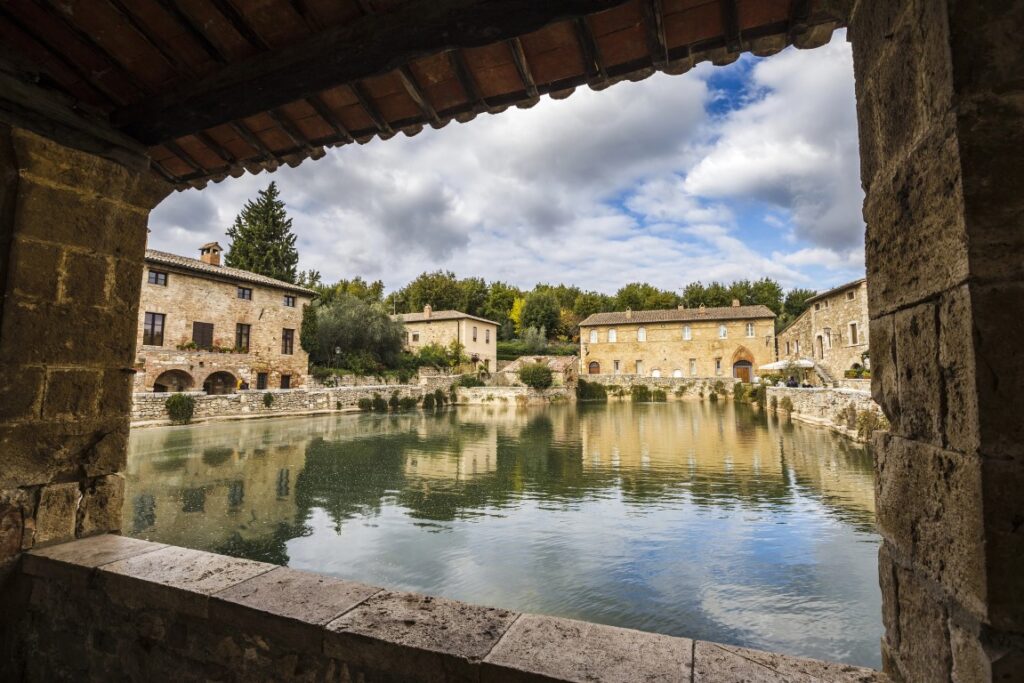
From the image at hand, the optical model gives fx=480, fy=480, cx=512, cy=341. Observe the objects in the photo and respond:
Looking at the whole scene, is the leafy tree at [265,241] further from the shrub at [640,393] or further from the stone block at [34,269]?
the stone block at [34,269]

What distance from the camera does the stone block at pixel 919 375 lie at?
3.84 feet

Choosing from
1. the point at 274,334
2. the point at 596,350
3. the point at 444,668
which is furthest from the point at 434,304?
the point at 444,668

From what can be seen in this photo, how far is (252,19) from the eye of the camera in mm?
2160

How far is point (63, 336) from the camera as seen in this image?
2.52 meters

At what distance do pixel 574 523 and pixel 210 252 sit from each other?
2541 centimetres

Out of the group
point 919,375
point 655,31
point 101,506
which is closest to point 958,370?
point 919,375

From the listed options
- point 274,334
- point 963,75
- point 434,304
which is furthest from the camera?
point 434,304

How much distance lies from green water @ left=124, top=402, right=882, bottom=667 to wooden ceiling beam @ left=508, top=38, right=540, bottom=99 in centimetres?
410

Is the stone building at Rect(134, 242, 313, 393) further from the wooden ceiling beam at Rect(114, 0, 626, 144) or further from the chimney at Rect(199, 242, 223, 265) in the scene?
the wooden ceiling beam at Rect(114, 0, 626, 144)

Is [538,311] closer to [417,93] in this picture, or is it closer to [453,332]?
[453,332]

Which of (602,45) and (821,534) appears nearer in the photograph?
(602,45)

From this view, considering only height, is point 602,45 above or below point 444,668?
above

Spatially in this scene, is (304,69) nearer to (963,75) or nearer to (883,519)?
(963,75)

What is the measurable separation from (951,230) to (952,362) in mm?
302
